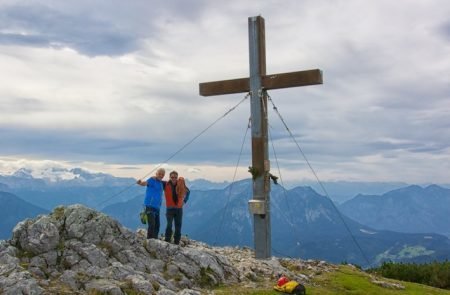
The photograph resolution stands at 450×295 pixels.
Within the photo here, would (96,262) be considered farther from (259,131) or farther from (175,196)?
(259,131)

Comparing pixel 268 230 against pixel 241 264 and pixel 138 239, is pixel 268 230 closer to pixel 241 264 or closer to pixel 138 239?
pixel 241 264

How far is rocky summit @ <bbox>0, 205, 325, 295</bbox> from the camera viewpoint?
12.0 meters

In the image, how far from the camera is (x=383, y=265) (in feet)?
79.4

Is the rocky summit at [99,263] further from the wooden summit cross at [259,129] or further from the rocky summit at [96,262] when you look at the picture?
the wooden summit cross at [259,129]

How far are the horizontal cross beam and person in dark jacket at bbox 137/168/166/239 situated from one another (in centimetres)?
398

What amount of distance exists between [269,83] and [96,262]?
28.6 feet

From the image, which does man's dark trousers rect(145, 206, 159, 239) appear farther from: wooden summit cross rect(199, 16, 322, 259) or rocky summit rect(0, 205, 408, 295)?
wooden summit cross rect(199, 16, 322, 259)

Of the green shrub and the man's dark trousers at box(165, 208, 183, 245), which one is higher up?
the man's dark trousers at box(165, 208, 183, 245)

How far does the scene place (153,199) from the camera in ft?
56.5

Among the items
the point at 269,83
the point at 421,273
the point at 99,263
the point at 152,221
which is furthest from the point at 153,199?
the point at 421,273

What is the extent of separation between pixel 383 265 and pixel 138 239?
575 inches

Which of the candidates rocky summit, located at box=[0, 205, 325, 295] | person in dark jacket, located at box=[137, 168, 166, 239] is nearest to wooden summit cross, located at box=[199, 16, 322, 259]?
rocky summit, located at box=[0, 205, 325, 295]

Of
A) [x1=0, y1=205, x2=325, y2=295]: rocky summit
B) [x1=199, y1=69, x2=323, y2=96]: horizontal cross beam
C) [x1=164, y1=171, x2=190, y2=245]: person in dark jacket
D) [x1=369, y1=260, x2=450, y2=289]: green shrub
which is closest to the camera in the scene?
[x1=0, y1=205, x2=325, y2=295]: rocky summit

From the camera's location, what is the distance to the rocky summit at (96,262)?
12.0 metres
